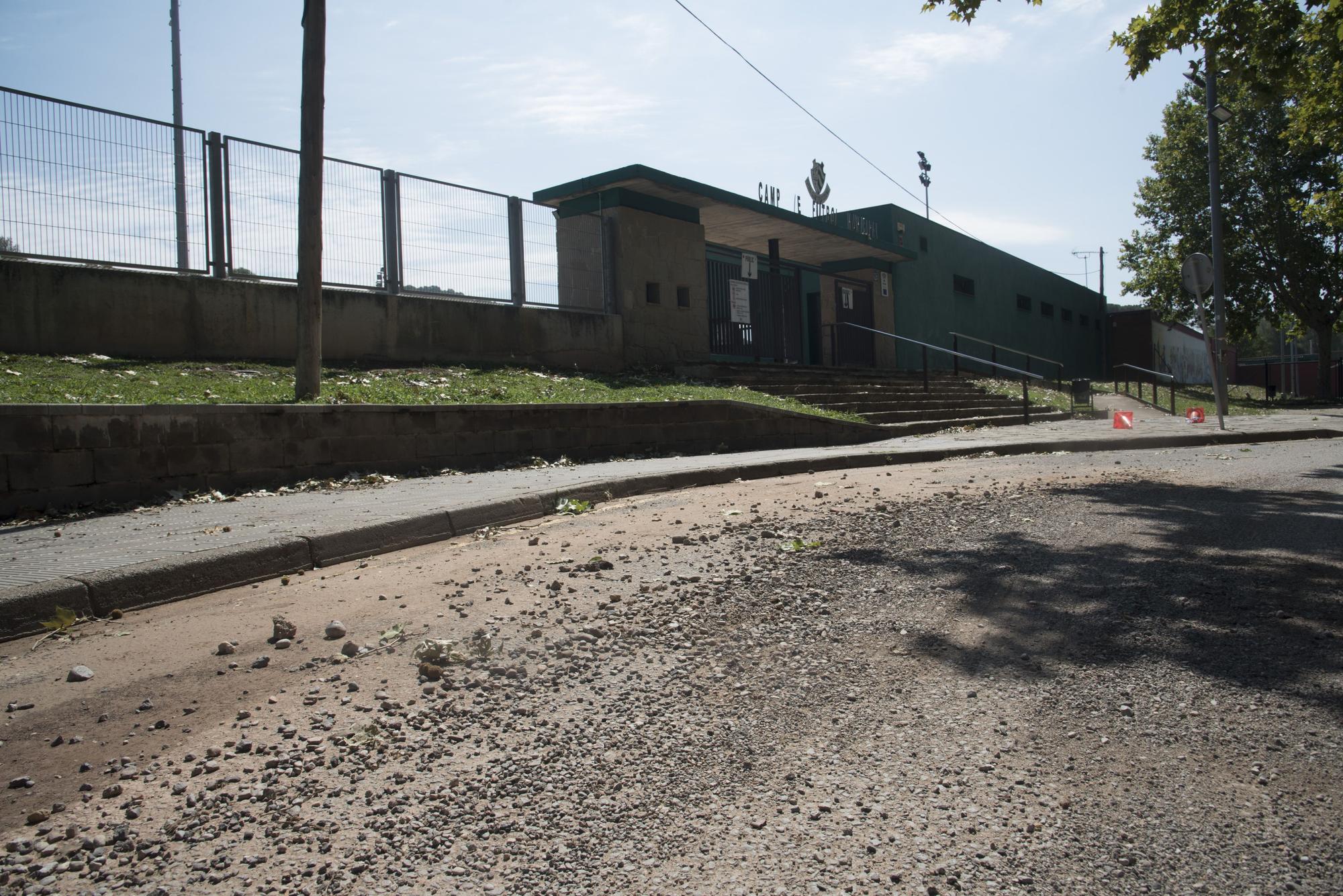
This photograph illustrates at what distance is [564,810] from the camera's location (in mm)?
2322

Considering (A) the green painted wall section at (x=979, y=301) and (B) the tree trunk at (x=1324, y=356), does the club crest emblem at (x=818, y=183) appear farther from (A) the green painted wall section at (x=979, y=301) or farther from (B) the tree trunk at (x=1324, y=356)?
(B) the tree trunk at (x=1324, y=356)

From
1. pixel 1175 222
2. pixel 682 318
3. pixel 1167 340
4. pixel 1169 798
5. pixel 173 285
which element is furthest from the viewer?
pixel 1167 340

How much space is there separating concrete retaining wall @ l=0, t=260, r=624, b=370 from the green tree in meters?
29.0

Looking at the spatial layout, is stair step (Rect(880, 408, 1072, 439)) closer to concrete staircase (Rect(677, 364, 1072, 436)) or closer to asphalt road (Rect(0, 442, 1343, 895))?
concrete staircase (Rect(677, 364, 1072, 436))

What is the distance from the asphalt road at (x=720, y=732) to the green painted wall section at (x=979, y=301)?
74.9 ft

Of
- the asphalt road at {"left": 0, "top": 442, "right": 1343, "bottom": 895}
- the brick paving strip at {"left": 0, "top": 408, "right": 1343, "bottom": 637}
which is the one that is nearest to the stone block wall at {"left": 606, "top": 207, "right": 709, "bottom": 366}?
the brick paving strip at {"left": 0, "top": 408, "right": 1343, "bottom": 637}

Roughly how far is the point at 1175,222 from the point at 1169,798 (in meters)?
39.0

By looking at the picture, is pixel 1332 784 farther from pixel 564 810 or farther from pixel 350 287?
pixel 350 287

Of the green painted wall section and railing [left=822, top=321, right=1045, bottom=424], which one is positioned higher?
the green painted wall section

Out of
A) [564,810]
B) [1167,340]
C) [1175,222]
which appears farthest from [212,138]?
[1167,340]

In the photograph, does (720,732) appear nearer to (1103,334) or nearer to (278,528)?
(278,528)

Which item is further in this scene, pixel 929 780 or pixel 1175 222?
pixel 1175 222

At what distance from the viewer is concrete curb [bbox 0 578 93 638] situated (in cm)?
394

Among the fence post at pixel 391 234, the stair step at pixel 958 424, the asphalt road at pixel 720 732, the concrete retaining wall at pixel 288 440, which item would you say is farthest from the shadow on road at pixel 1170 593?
the fence post at pixel 391 234
